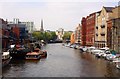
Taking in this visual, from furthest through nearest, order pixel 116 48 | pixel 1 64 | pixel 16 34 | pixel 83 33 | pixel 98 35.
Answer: pixel 83 33 < pixel 16 34 < pixel 98 35 < pixel 116 48 < pixel 1 64

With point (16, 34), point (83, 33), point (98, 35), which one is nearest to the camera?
point (98, 35)

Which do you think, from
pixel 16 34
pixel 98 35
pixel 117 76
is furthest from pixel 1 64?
pixel 16 34

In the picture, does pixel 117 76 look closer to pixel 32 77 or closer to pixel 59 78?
pixel 59 78

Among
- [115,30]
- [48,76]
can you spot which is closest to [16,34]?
[115,30]

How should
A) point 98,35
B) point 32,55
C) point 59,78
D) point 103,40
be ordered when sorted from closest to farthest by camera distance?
point 59,78
point 32,55
point 103,40
point 98,35

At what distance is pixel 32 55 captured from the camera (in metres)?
62.7

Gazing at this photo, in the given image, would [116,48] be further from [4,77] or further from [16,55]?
[4,77]

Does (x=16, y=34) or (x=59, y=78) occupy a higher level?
(x=16, y=34)

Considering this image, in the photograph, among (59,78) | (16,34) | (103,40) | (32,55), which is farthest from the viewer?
(16,34)

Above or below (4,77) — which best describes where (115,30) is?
above

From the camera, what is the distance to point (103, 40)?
92.3 metres

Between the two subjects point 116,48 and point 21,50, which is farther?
point 116,48

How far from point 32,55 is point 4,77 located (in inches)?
1094

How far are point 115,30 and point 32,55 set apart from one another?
77.1 ft
